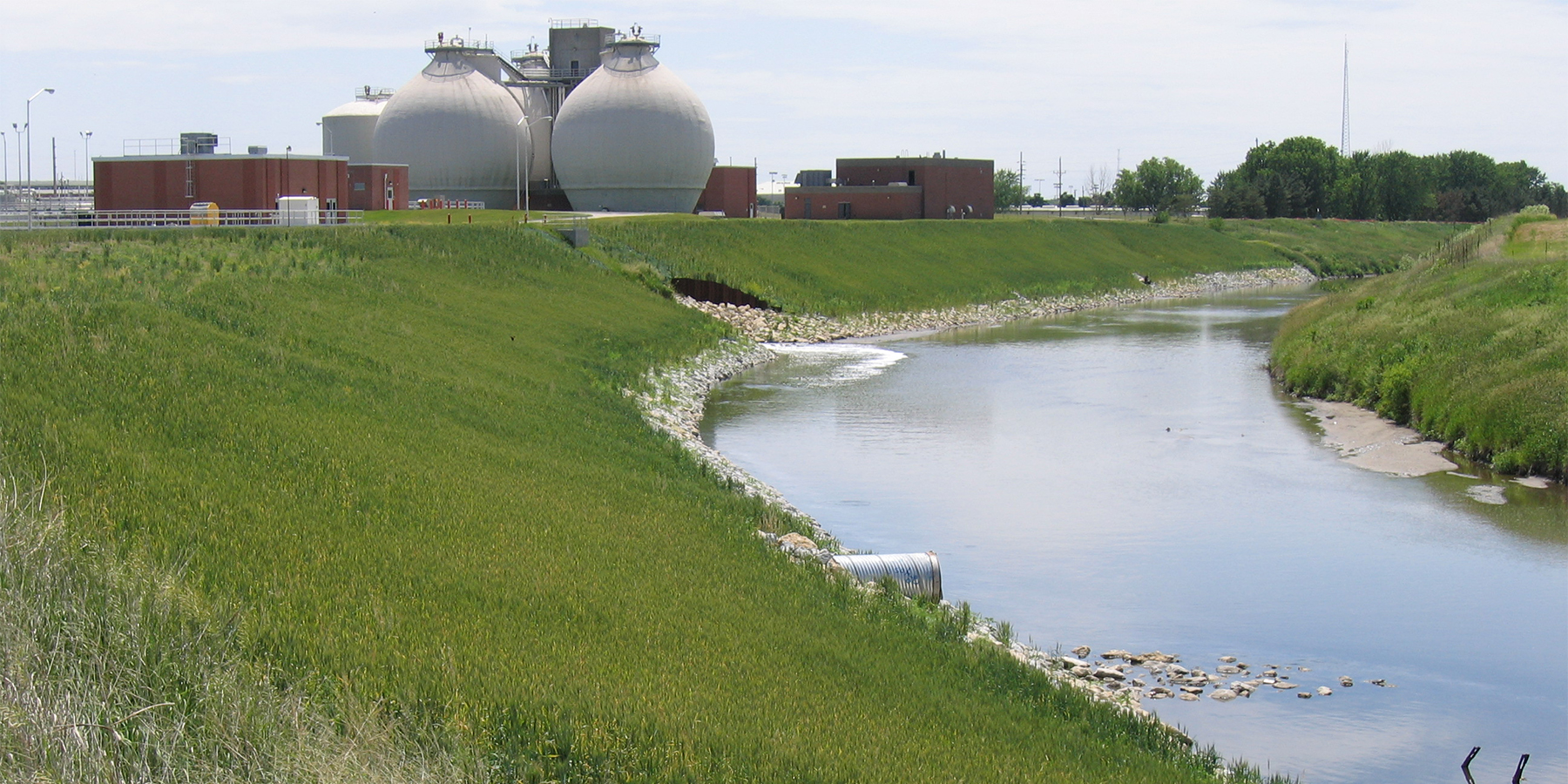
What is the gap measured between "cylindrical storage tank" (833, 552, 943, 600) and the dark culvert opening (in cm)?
3611

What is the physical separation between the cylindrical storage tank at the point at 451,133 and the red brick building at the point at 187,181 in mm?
24632

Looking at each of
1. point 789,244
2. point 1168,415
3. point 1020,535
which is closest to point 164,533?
point 1020,535

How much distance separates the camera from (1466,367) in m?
30.1

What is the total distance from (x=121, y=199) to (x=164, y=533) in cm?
4767

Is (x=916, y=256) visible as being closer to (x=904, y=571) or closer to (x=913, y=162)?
(x=913, y=162)

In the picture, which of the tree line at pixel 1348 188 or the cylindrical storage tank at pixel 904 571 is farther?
the tree line at pixel 1348 188

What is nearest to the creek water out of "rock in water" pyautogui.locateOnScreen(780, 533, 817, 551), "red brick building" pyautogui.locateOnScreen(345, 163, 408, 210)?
"rock in water" pyautogui.locateOnScreen(780, 533, 817, 551)

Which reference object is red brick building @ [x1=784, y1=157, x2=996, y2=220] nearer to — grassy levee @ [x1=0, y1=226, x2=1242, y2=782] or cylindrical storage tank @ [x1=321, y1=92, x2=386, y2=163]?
cylindrical storage tank @ [x1=321, y1=92, x2=386, y2=163]

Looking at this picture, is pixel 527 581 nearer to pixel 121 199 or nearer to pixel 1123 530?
pixel 1123 530

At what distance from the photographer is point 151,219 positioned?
157ft

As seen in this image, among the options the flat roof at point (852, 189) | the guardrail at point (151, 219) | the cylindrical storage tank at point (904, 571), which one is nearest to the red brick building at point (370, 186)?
the guardrail at point (151, 219)

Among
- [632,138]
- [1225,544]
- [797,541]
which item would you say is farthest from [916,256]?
[797,541]

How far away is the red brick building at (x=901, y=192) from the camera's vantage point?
89875 millimetres

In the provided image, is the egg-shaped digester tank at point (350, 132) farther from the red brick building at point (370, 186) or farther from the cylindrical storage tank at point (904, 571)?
the cylindrical storage tank at point (904, 571)
